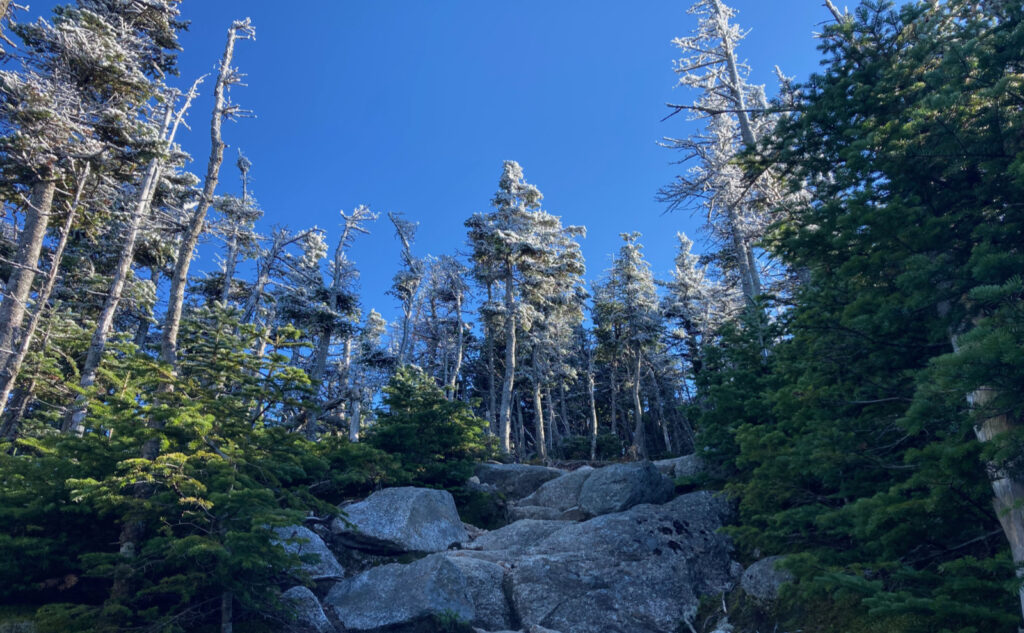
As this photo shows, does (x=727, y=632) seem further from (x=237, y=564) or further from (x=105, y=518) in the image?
(x=105, y=518)

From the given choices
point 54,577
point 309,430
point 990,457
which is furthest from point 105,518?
point 309,430

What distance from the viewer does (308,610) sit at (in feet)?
29.4

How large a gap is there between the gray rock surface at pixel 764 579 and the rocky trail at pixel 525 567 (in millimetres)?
23

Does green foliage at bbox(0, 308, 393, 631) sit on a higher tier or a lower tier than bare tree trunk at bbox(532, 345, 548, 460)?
lower

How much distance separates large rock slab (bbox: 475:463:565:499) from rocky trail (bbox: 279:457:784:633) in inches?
146

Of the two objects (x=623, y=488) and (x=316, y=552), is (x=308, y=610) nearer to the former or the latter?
(x=316, y=552)

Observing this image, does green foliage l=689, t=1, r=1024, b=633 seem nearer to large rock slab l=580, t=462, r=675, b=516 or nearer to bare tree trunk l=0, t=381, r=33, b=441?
large rock slab l=580, t=462, r=675, b=516

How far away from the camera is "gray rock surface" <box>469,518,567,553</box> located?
12.5m

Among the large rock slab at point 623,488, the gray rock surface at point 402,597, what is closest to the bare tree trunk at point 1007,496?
the gray rock surface at point 402,597

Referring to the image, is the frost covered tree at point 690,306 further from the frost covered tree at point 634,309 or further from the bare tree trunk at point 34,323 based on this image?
the bare tree trunk at point 34,323

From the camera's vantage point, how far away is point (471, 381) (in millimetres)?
43062

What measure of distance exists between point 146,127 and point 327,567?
42.6ft

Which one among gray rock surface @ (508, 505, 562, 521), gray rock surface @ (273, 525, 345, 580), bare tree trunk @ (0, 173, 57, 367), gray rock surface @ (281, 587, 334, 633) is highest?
bare tree trunk @ (0, 173, 57, 367)

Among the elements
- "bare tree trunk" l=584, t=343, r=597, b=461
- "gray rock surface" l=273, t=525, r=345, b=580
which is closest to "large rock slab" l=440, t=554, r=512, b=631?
"gray rock surface" l=273, t=525, r=345, b=580
